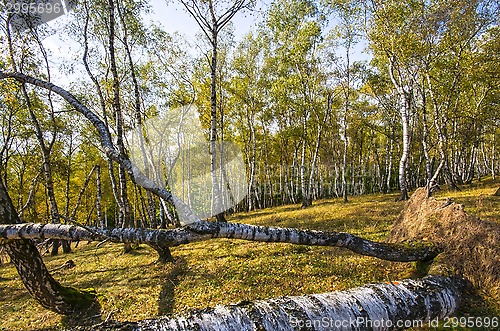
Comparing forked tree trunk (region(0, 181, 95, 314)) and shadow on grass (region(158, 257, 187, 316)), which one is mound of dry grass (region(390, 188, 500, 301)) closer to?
shadow on grass (region(158, 257, 187, 316))

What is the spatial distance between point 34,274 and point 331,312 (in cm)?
743

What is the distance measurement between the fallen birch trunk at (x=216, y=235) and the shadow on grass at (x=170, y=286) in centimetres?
361

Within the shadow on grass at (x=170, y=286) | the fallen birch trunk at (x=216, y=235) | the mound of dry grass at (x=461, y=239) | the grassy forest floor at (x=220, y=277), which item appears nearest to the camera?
the fallen birch trunk at (x=216, y=235)

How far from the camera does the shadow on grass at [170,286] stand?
7387 millimetres

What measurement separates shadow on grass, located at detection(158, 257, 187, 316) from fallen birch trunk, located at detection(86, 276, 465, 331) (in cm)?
481

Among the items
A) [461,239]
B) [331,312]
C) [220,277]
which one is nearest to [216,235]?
[331,312]

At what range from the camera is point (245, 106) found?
111ft

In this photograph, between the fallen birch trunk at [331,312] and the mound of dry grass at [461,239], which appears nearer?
the fallen birch trunk at [331,312]

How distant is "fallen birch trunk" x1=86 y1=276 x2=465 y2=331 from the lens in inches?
117

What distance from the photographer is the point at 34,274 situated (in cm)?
677

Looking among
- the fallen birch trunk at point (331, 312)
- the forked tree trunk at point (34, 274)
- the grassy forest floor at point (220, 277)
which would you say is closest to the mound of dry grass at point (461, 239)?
the grassy forest floor at point (220, 277)

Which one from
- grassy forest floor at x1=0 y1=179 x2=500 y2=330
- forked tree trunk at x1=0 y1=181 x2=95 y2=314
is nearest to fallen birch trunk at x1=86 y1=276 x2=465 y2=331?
grassy forest floor at x1=0 y1=179 x2=500 y2=330

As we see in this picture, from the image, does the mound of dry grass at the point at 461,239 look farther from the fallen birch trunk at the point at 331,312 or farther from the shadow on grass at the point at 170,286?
the shadow on grass at the point at 170,286

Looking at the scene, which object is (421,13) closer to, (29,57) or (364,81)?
(364,81)
